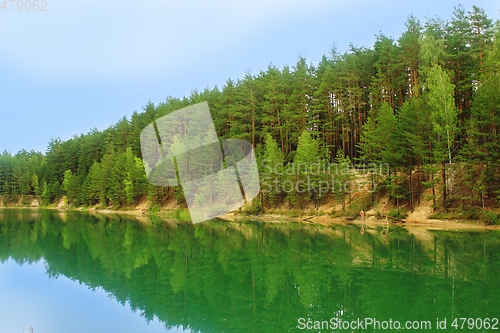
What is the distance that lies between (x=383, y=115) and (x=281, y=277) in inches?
1085

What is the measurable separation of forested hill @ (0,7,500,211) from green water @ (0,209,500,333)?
955 centimetres

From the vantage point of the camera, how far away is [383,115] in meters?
34.5

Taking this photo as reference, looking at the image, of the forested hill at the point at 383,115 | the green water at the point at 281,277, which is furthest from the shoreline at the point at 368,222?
the green water at the point at 281,277

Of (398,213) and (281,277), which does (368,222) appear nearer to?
(398,213)

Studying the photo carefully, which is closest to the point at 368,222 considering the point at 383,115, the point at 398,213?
the point at 398,213

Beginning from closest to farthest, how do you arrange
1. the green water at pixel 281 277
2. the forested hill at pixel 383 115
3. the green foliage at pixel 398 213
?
the green water at pixel 281 277 → the forested hill at pixel 383 115 → the green foliage at pixel 398 213

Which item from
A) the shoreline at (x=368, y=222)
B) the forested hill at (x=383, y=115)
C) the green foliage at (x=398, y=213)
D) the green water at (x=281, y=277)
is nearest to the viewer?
the green water at (x=281, y=277)

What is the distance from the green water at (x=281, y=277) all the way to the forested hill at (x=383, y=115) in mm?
9552

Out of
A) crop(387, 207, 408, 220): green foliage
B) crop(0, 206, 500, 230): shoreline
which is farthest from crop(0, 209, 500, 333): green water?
crop(387, 207, 408, 220): green foliage

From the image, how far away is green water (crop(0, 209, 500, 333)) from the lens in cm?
837

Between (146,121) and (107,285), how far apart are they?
5568 cm

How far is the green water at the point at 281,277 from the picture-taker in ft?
27.5

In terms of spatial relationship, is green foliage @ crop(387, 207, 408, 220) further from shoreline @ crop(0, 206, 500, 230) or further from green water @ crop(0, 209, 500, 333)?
green water @ crop(0, 209, 500, 333)

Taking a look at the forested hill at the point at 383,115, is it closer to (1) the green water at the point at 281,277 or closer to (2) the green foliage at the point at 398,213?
(2) the green foliage at the point at 398,213
